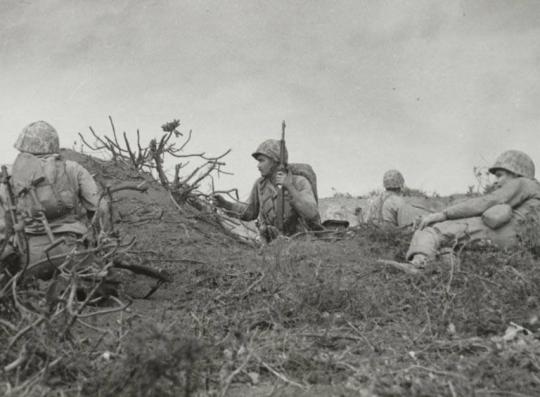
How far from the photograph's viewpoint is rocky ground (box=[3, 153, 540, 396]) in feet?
13.6

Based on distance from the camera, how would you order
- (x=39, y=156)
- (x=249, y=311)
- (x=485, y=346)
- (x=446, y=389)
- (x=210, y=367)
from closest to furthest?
(x=446, y=389)
(x=210, y=367)
(x=485, y=346)
(x=249, y=311)
(x=39, y=156)

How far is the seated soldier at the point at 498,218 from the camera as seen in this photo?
8117 mm

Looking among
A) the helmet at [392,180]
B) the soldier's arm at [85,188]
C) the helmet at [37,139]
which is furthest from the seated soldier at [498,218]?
the helmet at [392,180]

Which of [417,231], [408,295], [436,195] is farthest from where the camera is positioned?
[436,195]

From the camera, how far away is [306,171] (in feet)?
35.4

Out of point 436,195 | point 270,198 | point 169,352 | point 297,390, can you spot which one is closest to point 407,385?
point 297,390

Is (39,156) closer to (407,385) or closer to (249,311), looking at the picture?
(249,311)

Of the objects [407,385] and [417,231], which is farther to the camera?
[417,231]

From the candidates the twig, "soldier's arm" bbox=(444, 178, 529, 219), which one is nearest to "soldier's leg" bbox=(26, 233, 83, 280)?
the twig

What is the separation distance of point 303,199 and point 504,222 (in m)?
2.93

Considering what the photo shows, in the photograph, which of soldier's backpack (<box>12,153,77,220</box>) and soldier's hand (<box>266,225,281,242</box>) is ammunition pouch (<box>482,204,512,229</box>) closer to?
soldier's hand (<box>266,225,281,242</box>)

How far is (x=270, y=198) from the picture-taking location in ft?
35.1

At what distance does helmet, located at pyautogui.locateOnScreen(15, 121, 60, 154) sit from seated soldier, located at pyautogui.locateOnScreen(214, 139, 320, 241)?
381 cm

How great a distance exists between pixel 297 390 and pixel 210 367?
1.74 ft
